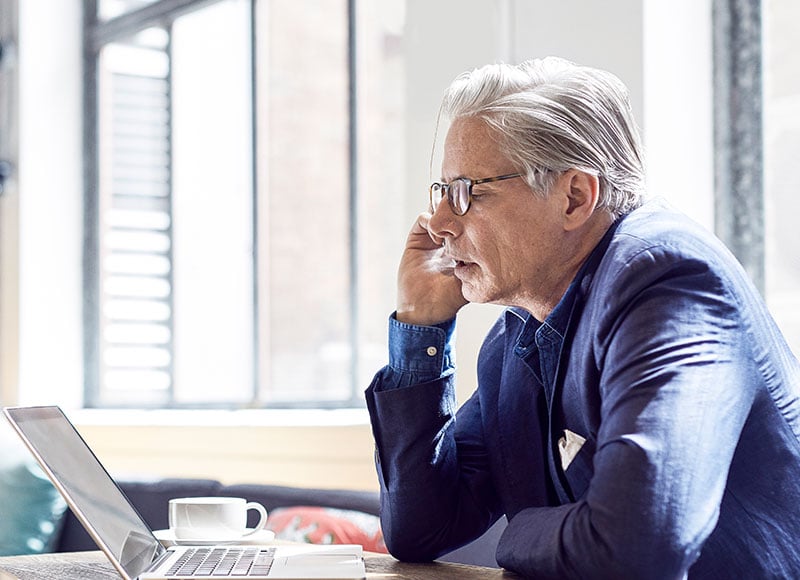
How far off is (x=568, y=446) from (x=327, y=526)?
46.1 inches

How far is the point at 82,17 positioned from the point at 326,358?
1698mm

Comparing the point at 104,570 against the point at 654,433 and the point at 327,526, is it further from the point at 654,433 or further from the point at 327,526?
the point at 327,526

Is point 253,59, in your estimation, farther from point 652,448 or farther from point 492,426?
point 652,448

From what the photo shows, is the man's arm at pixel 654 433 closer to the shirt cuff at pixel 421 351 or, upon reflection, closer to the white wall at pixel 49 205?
Result: the shirt cuff at pixel 421 351

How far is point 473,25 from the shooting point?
8.51ft

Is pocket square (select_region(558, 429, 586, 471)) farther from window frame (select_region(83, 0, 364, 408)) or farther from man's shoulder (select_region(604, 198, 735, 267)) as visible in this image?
window frame (select_region(83, 0, 364, 408))

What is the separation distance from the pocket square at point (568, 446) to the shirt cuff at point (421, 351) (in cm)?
24

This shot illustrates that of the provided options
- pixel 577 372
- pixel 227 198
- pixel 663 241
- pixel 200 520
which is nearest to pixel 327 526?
pixel 200 520

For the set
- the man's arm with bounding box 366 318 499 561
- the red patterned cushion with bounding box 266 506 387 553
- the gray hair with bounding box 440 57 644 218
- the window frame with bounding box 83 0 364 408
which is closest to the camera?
the gray hair with bounding box 440 57 644 218

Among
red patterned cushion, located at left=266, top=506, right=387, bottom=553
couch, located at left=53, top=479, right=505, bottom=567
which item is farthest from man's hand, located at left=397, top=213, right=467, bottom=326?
red patterned cushion, located at left=266, top=506, right=387, bottom=553

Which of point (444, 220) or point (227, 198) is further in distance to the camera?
point (227, 198)

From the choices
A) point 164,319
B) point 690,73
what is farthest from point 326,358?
point 690,73

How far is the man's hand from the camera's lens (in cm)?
168

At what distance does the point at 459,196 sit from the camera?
1.57 m
